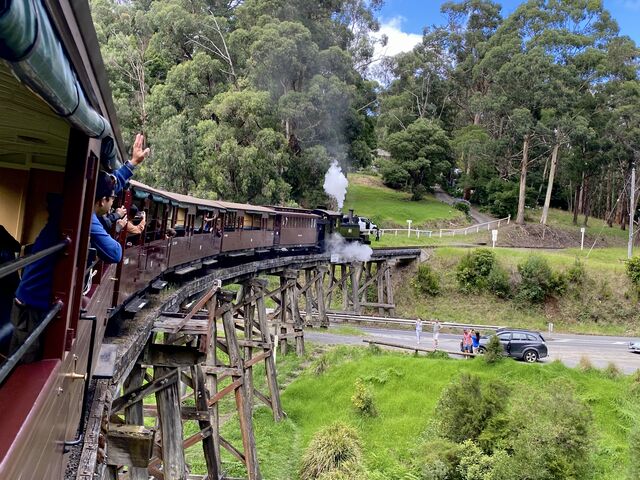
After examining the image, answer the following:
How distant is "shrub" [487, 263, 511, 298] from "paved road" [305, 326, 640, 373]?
3.51m

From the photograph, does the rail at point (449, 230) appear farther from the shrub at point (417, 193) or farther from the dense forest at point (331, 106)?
the shrub at point (417, 193)

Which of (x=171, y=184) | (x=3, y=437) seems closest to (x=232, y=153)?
(x=171, y=184)

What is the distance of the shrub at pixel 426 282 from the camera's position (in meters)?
27.0

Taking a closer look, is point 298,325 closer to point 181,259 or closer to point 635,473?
point 181,259

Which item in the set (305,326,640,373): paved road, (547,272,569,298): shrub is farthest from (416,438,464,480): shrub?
(547,272,569,298): shrub

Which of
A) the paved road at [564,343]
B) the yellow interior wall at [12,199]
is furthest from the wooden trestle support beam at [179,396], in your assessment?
the paved road at [564,343]

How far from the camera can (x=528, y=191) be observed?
131 ft

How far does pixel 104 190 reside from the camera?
337 centimetres

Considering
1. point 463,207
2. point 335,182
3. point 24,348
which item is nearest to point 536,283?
point 335,182

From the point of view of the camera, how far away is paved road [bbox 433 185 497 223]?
41281mm

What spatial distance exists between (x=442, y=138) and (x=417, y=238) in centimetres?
1224

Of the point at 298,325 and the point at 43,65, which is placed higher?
the point at 43,65

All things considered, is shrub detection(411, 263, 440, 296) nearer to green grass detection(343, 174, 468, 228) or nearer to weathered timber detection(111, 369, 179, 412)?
green grass detection(343, 174, 468, 228)

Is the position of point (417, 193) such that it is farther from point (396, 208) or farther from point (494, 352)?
point (494, 352)
